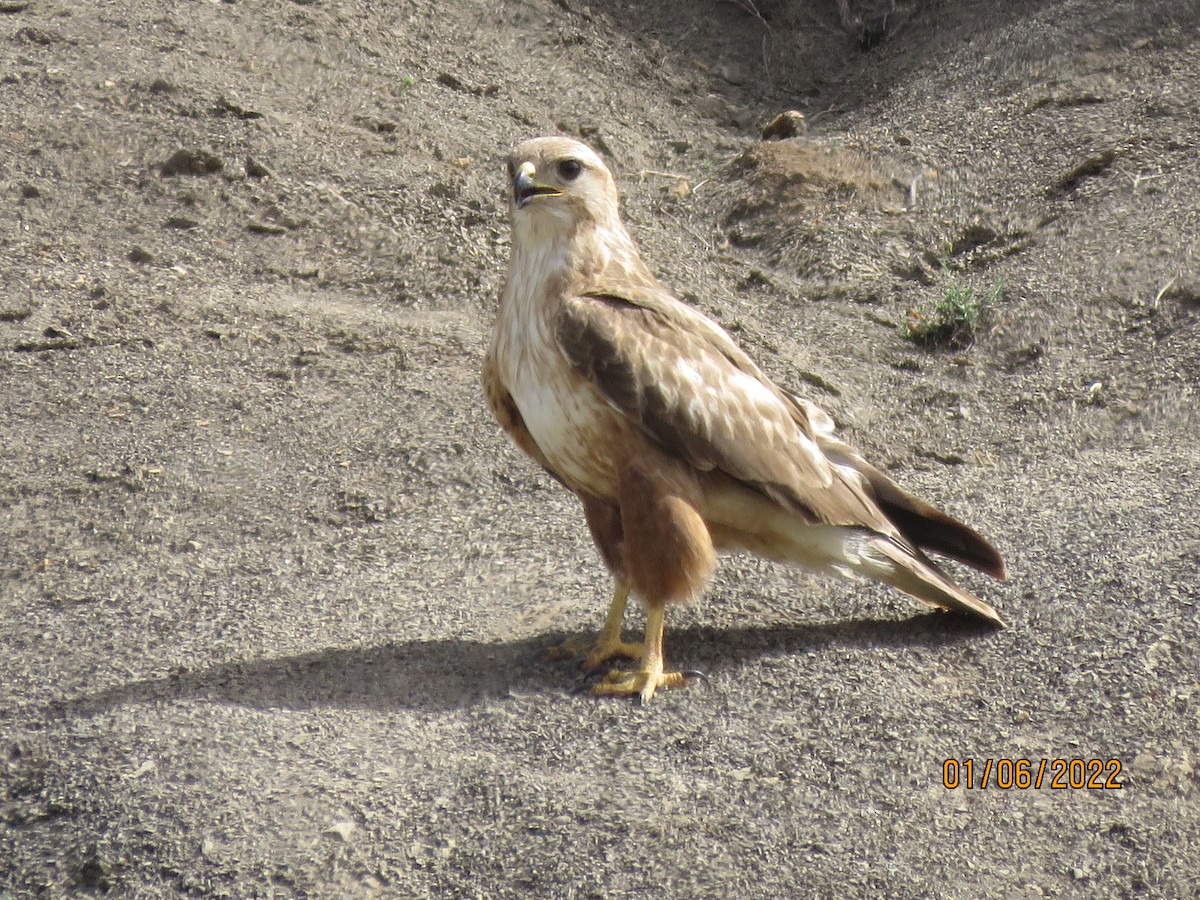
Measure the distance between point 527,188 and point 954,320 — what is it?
4044 mm

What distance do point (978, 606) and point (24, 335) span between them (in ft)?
17.7

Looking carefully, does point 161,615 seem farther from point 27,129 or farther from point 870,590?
point 27,129

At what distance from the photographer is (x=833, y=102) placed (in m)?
11.1

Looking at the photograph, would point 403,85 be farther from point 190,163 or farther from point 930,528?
point 930,528

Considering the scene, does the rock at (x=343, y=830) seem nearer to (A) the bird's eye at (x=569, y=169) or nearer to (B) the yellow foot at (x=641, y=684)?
(B) the yellow foot at (x=641, y=684)

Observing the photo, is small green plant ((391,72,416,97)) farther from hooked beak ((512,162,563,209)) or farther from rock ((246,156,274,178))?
hooked beak ((512,162,563,209))

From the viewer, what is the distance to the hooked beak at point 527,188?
4.97 meters

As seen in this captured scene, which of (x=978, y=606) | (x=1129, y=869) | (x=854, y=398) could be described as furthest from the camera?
(x=854, y=398)

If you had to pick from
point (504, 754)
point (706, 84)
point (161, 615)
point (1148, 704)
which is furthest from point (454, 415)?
point (706, 84)

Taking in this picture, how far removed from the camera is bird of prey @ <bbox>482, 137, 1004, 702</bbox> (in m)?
4.75

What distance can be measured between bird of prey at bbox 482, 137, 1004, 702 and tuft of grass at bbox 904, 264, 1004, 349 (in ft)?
10.00
